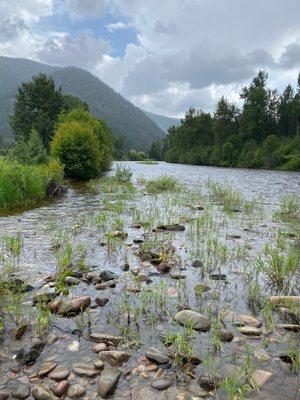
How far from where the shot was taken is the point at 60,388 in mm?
4234

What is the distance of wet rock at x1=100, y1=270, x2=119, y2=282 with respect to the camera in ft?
25.5

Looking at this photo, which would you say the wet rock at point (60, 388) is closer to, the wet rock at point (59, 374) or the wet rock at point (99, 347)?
the wet rock at point (59, 374)

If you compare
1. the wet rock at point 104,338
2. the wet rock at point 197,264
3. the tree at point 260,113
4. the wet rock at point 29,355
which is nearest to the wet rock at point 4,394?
the wet rock at point 29,355

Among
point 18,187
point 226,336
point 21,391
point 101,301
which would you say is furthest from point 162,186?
point 21,391

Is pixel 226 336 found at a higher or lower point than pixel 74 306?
higher

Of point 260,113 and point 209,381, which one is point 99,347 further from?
point 260,113

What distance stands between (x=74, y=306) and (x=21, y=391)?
2.09 meters

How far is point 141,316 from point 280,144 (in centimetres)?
8132

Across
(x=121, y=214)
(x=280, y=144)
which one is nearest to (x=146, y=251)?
(x=121, y=214)

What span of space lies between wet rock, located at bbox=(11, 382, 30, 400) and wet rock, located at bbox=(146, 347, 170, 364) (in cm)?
156

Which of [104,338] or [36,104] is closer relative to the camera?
[104,338]

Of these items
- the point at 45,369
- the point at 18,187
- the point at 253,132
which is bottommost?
the point at 45,369

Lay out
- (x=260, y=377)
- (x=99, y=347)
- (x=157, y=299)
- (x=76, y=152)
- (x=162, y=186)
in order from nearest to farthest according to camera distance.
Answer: (x=260, y=377) < (x=99, y=347) < (x=157, y=299) < (x=162, y=186) < (x=76, y=152)

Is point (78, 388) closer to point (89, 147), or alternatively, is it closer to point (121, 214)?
point (121, 214)
